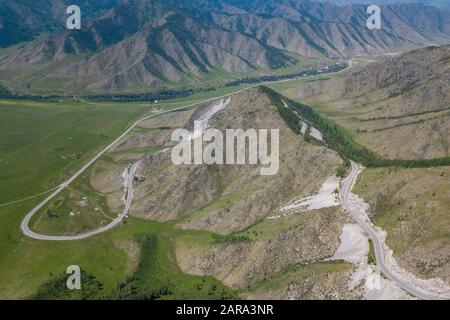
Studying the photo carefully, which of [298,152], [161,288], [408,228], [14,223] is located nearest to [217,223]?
[161,288]

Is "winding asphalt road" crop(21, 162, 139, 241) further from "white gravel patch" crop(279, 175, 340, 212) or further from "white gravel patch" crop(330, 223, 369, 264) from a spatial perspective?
"white gravel patch" crop(330, 223, 369, 264)

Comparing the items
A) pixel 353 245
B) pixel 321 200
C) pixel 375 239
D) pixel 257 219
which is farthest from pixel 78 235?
pixel 375 239

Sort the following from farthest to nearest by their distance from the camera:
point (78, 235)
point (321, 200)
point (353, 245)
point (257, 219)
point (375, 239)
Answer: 1. point (78, 235)
2. point (257, 219)
3. point (321, 200)
4. point (353, 245)
5. point (375, 239)

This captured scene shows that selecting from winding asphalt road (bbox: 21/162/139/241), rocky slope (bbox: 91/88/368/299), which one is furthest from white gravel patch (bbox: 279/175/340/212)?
winding asphalt road (bbox: 21/162/139/241)

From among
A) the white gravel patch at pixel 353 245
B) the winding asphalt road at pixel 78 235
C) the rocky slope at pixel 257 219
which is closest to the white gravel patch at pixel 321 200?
the rocky slope at pixel 257 219

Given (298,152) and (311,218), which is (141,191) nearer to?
(298,152)

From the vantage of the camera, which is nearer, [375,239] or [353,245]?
[375,239]

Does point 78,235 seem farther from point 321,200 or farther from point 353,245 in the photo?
point 353,245

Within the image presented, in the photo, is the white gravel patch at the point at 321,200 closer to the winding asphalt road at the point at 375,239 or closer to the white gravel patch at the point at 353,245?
the winding asphalt road at the point at 375,239
